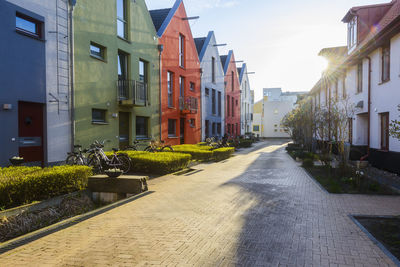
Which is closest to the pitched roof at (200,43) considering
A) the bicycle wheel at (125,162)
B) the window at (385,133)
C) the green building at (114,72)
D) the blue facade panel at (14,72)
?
the green building at (114,72)

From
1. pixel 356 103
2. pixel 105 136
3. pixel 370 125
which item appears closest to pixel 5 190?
pixel 105 136

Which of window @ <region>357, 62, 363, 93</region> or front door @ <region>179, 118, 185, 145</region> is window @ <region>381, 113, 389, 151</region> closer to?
window @ <region>357, 62, 363, 93</region>

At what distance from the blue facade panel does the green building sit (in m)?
1.68

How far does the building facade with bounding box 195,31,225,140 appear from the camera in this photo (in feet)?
83.2

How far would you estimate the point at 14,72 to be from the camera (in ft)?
28.3

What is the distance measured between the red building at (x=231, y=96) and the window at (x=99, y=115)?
2145cm

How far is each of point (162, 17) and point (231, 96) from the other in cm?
1795

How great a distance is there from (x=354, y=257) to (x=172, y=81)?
54.5ft

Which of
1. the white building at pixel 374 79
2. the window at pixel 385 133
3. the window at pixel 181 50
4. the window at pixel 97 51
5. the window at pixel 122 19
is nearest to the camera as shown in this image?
the white building at pixel 374 79

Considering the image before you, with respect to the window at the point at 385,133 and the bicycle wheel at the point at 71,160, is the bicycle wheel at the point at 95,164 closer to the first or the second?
the bicycle wheel at the point at 71,160

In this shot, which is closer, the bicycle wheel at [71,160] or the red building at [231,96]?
the bicycle wheel at [71,160]

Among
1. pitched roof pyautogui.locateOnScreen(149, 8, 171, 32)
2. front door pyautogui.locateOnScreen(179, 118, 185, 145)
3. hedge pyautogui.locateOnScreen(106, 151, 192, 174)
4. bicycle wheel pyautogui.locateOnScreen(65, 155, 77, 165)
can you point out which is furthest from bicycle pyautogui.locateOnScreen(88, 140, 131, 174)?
front door pyautogui.locateOnScreen(179, 118, 185, 145)

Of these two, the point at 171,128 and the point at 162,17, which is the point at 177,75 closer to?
the point at 171,128

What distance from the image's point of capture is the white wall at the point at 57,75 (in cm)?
981
